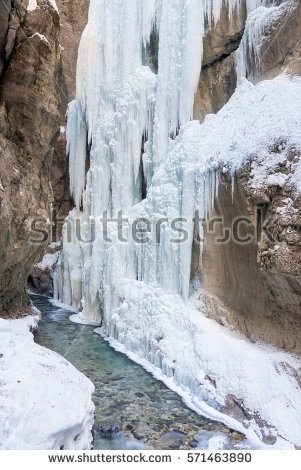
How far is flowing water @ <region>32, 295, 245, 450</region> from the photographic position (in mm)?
4883

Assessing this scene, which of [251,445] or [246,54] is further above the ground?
[246,54]

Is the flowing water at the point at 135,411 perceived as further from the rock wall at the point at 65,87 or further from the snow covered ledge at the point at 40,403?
the rock wall at the point at 65,87

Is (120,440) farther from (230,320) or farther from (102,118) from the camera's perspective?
(102,118)

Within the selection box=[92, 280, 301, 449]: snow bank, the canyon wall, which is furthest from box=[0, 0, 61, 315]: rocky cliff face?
box=[92, 280, 301, 449]: snow bank

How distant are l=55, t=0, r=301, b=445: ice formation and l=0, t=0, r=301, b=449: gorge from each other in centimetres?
4

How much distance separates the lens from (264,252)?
6.13 metres

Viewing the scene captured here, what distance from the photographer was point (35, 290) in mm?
17922

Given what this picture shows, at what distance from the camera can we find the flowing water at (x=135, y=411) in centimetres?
488

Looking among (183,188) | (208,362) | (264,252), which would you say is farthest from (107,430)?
(183,188)

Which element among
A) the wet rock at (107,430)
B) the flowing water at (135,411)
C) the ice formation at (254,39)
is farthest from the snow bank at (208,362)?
the ice formation at (254,39)

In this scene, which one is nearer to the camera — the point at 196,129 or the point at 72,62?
the point at 196,129

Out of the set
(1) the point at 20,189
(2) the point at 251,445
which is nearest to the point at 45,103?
(1) the point at 20,189

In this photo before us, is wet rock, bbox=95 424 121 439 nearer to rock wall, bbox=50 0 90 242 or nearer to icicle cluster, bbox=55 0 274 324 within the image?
icicle cluster, bbox=55 0 274 324

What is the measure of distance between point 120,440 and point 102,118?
1031cm
